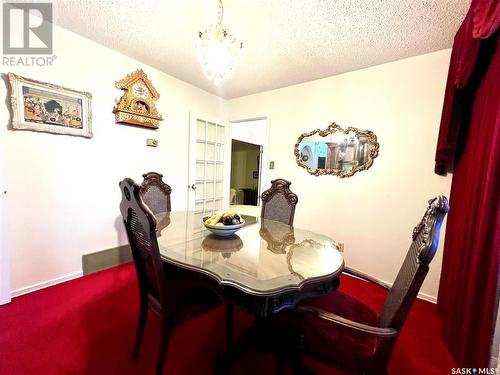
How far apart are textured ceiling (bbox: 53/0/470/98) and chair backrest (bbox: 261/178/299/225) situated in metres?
1.38

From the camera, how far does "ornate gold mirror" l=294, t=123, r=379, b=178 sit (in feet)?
8.33

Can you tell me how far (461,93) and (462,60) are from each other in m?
0.39

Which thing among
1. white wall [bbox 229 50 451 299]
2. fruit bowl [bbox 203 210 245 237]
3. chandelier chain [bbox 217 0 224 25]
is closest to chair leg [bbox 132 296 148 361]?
fruit bowl [bbox 203 210 245 237]

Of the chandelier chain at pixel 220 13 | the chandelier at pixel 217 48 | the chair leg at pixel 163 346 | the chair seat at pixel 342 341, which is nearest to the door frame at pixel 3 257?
the chair leg at pixel 163 346

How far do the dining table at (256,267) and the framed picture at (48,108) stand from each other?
145 cm

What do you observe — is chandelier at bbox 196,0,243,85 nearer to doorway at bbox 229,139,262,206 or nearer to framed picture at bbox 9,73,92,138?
framed picture at bbox 9,73,92,138

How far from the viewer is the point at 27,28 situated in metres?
1.87

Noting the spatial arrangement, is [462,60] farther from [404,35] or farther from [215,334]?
[215,334]

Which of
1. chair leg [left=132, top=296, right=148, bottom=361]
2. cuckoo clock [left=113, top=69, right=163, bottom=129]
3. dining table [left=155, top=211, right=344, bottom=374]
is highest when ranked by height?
cuckoo clock [left=113, top=69, right=163, bottom=129]

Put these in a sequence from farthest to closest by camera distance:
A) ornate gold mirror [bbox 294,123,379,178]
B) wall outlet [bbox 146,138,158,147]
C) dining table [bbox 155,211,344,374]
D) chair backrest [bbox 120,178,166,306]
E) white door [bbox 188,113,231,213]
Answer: white door [bbox 188,113,231,213]
wall outlet [bbox 146,138,158,147]
ornate gold mirror [bbox 294,123,379,178]
chair backrest [bbox 120,178,166,306]
dining table [bbox 155,211,344,374]

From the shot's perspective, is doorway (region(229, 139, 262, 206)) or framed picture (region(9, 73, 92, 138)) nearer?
framed picture (region(9, 73, 92, 138))

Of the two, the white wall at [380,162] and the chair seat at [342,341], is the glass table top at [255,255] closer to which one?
the chair seat at [342,341]

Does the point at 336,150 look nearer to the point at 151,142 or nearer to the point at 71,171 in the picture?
the point at 151,142

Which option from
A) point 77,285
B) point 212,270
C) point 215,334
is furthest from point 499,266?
point 77,285
